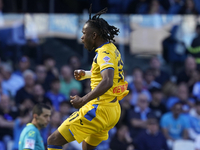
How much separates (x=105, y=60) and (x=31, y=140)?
5.84 ft

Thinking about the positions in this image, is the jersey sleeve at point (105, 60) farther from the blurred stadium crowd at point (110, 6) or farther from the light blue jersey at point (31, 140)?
the blurred stadium crowd at point (110, 6)

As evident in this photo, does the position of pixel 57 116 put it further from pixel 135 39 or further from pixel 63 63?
pixel 135 39

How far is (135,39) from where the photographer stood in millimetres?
10719

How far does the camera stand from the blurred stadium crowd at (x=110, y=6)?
1091cm

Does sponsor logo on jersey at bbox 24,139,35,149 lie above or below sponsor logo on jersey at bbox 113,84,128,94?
below

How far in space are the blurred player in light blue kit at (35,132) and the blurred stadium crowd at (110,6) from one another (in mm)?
5834

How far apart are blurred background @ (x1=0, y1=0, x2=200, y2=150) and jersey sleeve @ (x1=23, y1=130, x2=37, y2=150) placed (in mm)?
3737

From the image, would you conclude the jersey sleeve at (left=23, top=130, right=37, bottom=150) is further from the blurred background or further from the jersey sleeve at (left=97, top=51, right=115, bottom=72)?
the blurred background

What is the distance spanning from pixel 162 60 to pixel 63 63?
10.3ft

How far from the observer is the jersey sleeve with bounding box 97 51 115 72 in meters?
4.54

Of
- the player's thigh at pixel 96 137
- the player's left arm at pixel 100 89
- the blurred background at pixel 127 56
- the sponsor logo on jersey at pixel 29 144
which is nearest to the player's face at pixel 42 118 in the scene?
the sponsor logo on jersey at pixel 29 144

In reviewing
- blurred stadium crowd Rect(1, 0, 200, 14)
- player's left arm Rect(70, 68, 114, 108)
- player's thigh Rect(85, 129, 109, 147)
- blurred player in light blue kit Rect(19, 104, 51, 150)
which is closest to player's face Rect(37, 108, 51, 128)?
blurred player in light blue kit Rect(19, 104, 51, 150)

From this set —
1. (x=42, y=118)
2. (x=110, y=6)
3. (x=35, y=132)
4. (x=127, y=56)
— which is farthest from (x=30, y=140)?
(x=110, y=6)

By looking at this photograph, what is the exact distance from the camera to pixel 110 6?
36.0ft
